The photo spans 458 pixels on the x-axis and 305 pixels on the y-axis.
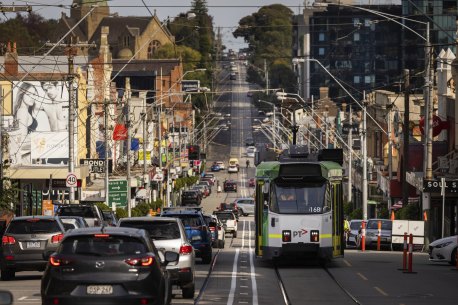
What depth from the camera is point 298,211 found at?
Result: 3697 centimetres

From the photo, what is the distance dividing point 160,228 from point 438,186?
82.3 feet

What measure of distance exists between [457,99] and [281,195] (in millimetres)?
28488

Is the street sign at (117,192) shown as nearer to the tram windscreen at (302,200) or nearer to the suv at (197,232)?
the suv at (197,232)

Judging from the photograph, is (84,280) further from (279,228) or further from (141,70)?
(141,70)

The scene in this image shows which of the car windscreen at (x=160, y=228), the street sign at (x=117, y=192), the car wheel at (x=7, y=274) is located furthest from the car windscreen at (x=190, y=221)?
the street sign at (x=117, y=192)

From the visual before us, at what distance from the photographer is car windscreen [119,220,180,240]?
27.8m

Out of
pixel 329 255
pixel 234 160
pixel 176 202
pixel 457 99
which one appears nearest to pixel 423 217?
pixel 457 99

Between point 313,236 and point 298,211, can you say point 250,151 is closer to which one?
point 298,211

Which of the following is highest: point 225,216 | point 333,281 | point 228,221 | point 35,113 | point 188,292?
point 35,113

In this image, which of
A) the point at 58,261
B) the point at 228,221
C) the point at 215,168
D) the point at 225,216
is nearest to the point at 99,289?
the point at 58,261

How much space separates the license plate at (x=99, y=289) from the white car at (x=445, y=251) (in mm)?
22712

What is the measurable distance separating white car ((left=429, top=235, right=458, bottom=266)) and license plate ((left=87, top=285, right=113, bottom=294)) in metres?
22.7

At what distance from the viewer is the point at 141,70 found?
188250 mm

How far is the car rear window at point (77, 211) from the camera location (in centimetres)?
4784
